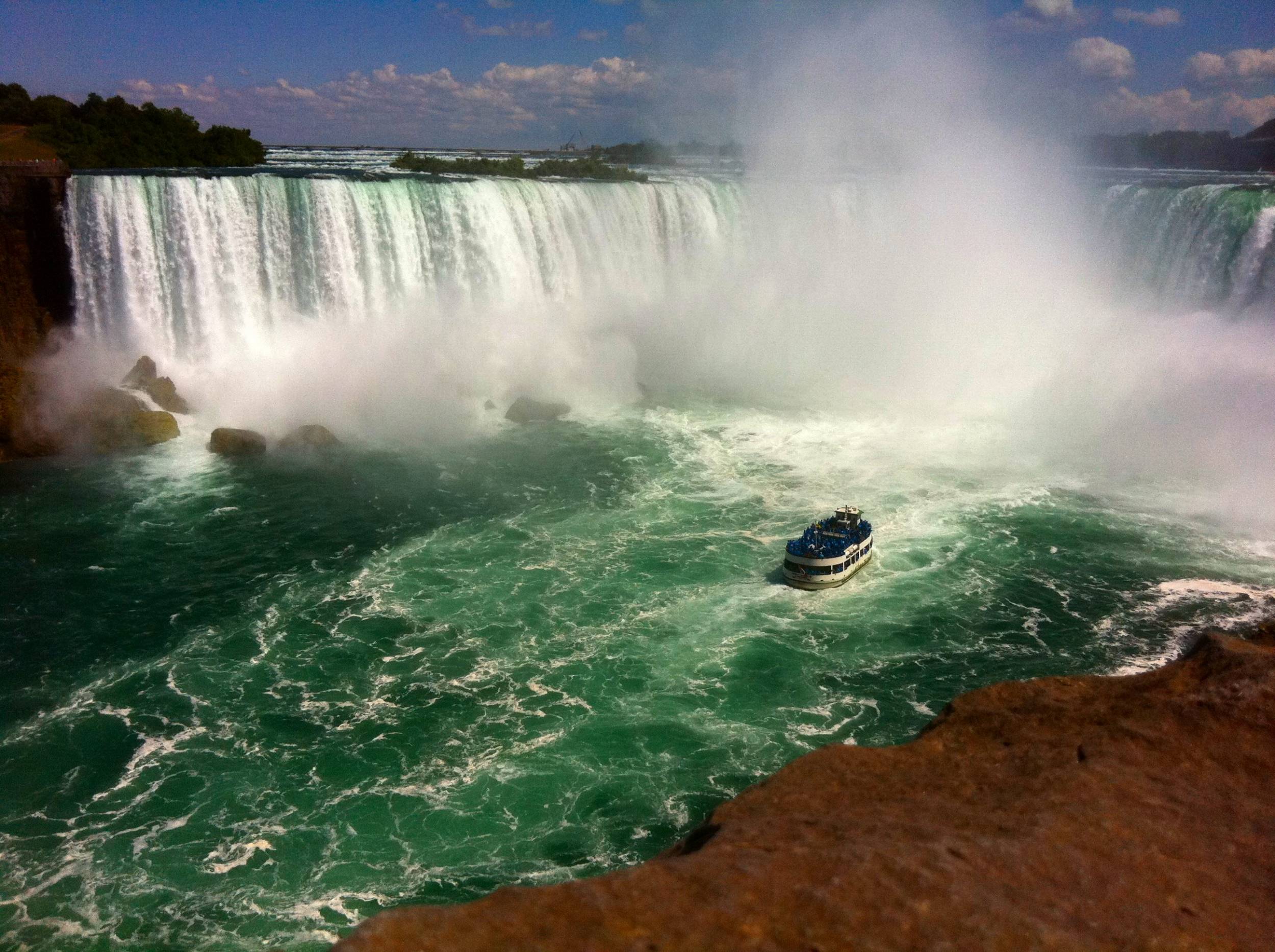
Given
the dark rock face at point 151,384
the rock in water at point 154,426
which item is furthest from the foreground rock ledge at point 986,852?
the dark rock face at point 151,384

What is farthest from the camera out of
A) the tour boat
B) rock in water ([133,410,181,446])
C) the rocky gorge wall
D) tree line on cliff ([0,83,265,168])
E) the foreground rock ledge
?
tree line on cliff ([0,83,265,168])

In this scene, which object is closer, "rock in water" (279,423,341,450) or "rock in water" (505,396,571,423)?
"rock in water" (279,423,341,450)

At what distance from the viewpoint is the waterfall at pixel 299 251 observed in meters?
25.2

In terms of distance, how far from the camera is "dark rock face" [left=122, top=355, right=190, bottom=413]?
990 inches

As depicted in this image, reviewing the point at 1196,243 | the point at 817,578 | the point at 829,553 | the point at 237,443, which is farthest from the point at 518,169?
the point at 817,578

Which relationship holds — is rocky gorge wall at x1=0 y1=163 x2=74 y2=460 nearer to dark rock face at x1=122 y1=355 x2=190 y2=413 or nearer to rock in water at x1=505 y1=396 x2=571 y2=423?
dark rock face at x1=122 y1=355 x2=190 y2=413

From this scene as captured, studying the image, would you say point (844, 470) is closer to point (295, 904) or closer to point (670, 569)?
point (670, 569)

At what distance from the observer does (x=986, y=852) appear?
6.14 m

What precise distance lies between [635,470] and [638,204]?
15637 millimetres

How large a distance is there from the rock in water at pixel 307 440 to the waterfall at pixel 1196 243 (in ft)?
93.5

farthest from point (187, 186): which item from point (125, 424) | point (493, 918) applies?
point (493, 918)

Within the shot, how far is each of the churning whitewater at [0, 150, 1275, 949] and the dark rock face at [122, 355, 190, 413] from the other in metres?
0.81

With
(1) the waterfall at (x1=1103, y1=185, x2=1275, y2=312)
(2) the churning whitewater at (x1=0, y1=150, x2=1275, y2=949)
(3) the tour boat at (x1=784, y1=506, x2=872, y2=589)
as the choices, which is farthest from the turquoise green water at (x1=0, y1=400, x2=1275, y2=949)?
(1) the waterfall at (x1=1103, y1=185, x2=1275, y2=312)

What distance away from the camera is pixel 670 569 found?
1731 cm
